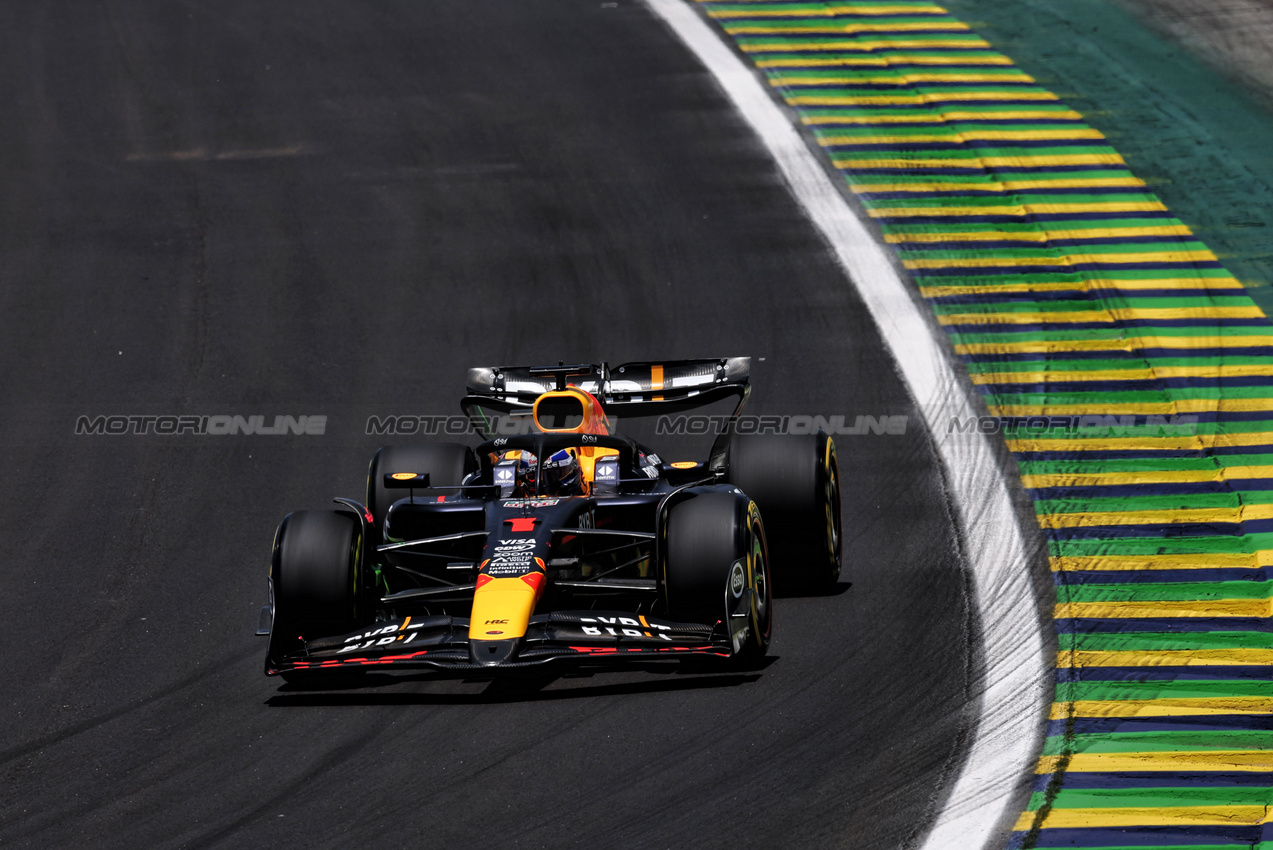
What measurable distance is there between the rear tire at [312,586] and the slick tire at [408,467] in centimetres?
172

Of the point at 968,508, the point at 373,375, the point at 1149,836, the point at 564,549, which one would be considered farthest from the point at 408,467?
the point at 1149,836

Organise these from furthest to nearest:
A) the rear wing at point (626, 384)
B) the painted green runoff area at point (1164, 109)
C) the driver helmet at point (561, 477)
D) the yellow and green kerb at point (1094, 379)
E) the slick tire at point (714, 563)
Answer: the painted green runoff area at point (1164, 109)
the rear wing at point (626, 384)
the driver helmet at point (561, 477)
the slick tire at point (714, 563)
the yellow and green kerb at point (1094, 379)

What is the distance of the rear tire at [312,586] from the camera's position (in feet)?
31.4

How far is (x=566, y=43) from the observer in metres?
22.6

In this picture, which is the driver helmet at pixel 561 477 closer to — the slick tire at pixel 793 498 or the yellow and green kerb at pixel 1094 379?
the slick tire at pixel 793 498

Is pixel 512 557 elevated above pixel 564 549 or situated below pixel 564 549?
below

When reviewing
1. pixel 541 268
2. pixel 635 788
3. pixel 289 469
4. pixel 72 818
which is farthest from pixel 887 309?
pixel 72 818

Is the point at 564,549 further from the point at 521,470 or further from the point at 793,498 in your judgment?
the point at 793,498

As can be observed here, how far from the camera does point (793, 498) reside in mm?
10727

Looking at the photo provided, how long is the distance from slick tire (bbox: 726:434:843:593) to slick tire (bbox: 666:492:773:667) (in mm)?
926

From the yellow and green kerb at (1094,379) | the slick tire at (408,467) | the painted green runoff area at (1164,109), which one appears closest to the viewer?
the yellow and green kerb at (1094,379)

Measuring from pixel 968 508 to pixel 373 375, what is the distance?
5.90 meters

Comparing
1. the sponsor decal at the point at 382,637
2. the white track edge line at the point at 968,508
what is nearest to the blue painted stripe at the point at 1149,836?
the white track edge line at the point at 968,508

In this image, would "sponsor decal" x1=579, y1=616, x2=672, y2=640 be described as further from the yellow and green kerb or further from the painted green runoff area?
the painted green runoff area
